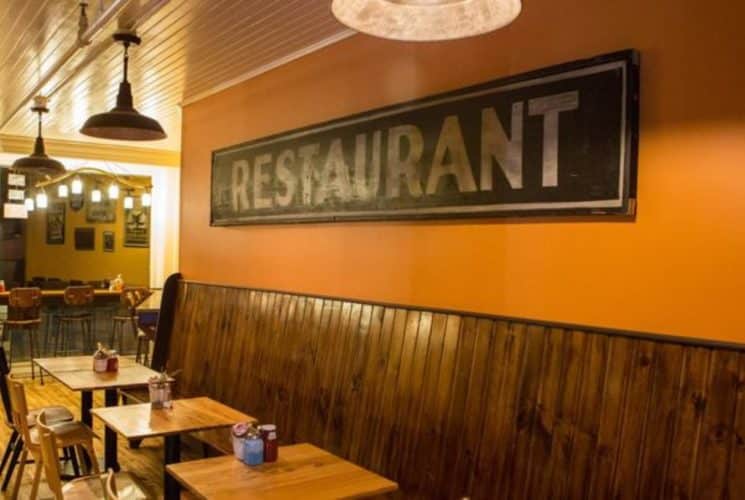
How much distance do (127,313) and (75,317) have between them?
91cm

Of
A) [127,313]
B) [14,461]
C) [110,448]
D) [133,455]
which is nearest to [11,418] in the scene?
[14,461]

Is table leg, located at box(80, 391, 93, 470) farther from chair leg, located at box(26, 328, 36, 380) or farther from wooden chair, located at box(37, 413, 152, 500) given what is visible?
chair leg, located at box(26, 328, 36, 380)

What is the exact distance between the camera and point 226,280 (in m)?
5.34

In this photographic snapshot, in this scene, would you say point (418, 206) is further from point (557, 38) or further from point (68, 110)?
point (68, 110)

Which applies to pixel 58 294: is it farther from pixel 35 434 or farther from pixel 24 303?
pixel 35 434

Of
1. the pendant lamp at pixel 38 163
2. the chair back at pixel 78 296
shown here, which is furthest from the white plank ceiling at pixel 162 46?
the chair back at pixel 78 296

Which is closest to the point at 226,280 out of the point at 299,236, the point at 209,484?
the point at 299,236

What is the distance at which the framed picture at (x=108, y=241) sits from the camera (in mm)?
12594

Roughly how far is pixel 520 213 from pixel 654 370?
2.85 feet

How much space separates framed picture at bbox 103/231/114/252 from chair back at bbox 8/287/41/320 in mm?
4354

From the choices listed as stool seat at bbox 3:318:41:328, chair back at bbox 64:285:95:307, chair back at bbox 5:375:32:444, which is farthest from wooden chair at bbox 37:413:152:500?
chair back at bbox 64:285:95:307

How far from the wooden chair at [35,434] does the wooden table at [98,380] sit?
0.21 m

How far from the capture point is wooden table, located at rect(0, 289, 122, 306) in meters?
8.73

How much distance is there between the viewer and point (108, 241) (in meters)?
12.6
